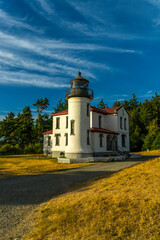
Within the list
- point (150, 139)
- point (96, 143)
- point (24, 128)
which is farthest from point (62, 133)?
point (150, 139)

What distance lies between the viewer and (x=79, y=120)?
24.0 meters

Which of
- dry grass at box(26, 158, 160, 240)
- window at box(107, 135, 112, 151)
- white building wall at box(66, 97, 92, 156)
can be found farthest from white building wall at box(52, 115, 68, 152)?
dry grass at box(26, 158, 160, 240)

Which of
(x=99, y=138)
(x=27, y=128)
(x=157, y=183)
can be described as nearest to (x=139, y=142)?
(x=99, y=138)

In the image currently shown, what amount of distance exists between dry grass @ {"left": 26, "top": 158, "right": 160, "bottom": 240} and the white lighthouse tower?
15.9 meters

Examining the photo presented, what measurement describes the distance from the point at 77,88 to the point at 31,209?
19.0 meters

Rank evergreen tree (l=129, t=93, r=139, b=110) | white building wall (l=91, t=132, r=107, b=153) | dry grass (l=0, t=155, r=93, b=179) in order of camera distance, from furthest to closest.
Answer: evergreen tree (l=129, t=93, r=139, b=110), white building wall (l=91, t=132, r=107, b=153), dry grass (l=0, t=155, r=93, b=179)

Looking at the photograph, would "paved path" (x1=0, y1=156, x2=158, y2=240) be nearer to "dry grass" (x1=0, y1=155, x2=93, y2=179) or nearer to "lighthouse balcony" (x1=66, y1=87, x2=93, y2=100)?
"dry grass" (x1=0, y1=155, x2=93, y2=179)

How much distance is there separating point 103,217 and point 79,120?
1883cm

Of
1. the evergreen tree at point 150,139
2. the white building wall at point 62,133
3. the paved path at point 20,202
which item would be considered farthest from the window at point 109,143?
the evergreen tree at point 150,139

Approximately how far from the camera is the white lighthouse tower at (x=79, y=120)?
77.3 feet

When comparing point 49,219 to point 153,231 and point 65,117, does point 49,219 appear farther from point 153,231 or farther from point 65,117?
point 65,117

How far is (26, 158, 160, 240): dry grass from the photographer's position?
462 centimetres

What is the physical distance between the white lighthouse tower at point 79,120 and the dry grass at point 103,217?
627 inches

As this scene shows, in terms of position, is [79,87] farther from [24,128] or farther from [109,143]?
[24,128]
